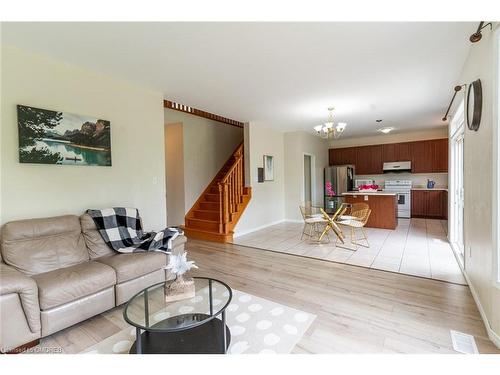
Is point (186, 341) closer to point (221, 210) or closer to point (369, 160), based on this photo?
point (221, 210)

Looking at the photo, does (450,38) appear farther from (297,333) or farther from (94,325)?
(94,325)

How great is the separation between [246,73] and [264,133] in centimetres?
316

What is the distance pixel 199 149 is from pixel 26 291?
15.7 ft

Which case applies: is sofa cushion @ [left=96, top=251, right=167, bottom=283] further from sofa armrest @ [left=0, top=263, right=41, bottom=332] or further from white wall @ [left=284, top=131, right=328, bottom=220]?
white wall @ [left=284, top=131, right=328, bottom=220]

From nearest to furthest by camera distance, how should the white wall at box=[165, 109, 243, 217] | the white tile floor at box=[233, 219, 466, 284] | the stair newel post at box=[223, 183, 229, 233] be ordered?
the white tile floor at box=[233, 219, 466, 284] → the stair newel post at box=[223, 183, 229, 233] → the white wall at box=[165, 109, 243, 217]

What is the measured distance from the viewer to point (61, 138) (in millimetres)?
2646

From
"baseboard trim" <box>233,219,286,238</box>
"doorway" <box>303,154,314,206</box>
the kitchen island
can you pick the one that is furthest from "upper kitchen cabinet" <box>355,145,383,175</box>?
"baseboard trim" <box>233,219,286,238</box>

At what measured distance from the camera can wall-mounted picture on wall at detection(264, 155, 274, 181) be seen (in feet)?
20.2

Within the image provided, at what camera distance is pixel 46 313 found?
1.82 meters

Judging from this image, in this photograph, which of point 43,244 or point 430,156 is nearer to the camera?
point 43,244

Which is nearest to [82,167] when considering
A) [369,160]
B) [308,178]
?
[308,178]

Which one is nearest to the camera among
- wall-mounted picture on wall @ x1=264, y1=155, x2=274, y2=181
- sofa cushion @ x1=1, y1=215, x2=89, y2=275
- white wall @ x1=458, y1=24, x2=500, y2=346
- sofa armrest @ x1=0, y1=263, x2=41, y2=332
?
sofa armrest @ x1=0, y1=263, x2=41, y2=332

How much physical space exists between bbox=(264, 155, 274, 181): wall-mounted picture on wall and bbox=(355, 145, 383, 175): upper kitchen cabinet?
11.3ft

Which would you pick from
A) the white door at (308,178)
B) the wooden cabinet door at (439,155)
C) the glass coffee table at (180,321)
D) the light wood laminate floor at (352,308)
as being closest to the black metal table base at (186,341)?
the glass coffee table at (180,321)
